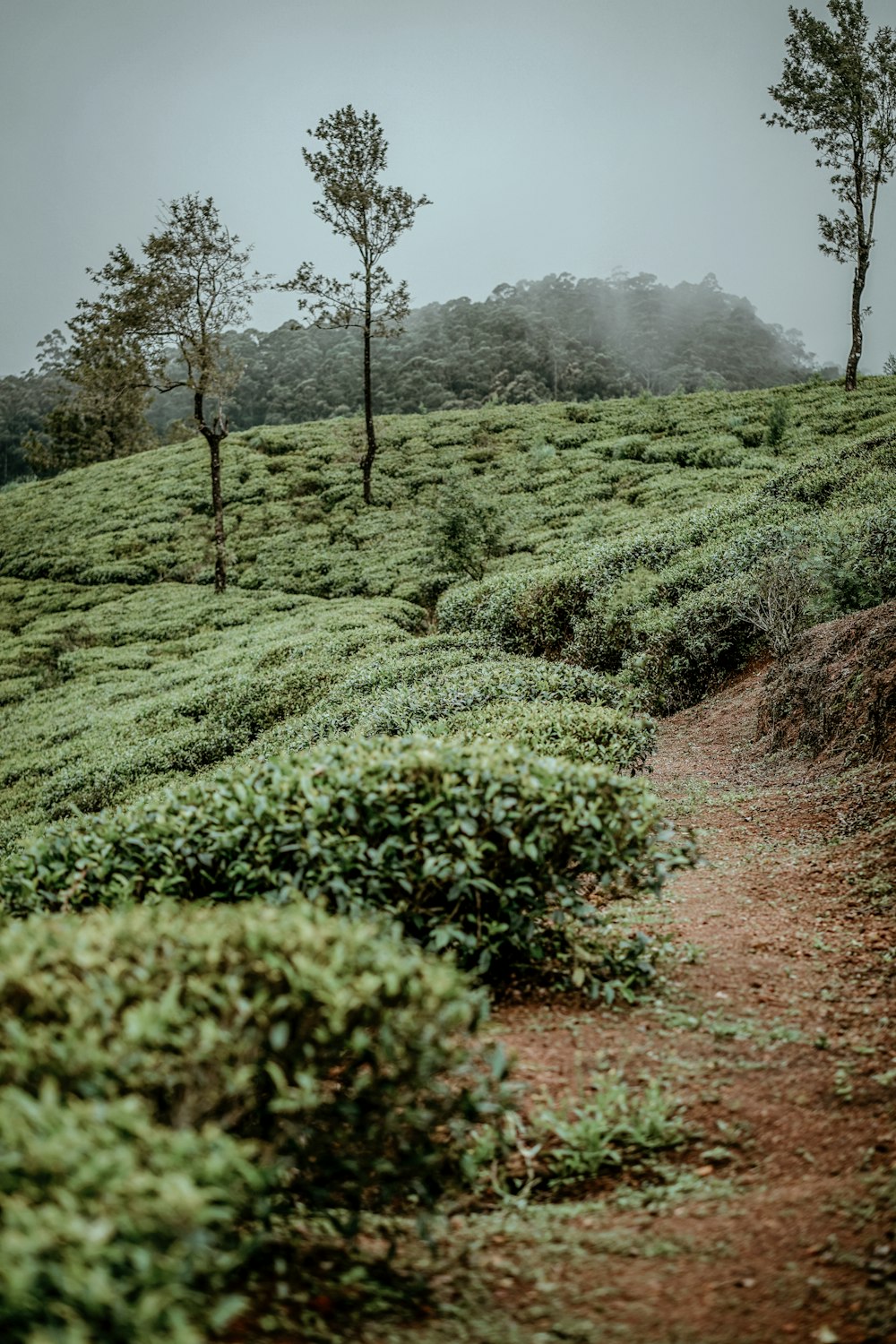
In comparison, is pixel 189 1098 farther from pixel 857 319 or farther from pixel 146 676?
pixel 857 319

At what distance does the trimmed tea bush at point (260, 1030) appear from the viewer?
7.02ft

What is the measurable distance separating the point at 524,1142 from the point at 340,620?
53.6 ft

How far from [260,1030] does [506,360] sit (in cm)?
5809

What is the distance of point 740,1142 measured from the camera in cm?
331

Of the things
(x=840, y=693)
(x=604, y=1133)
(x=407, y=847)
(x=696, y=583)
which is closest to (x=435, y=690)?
(x=840, y=693)

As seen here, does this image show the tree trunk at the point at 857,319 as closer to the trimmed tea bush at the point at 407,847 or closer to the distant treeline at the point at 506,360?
the distant treeline at the point at 506,360

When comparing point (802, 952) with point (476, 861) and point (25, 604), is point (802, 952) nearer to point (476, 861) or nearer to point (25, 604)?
point (476, 861)

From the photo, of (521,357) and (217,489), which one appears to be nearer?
(217,489)

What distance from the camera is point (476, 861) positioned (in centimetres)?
424

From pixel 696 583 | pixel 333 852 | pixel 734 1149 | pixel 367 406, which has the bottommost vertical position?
pixel 734 1149

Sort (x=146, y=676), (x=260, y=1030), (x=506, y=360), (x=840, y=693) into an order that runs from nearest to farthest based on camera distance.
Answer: (x=260, y=1030) → (x=840, y=693) → (x=146, y=676) → (x=506, y=360)

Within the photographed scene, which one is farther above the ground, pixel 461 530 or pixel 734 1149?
pixel 461 530

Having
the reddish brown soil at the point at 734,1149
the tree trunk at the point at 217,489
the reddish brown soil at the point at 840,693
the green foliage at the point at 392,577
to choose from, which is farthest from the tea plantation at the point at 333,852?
the tree trunk at the point at 217,489

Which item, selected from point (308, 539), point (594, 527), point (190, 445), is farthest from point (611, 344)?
point (594, 527)
